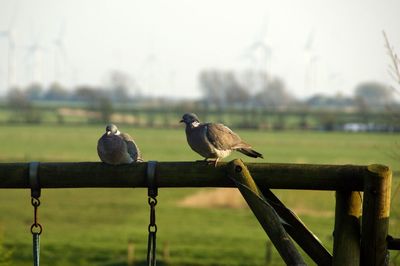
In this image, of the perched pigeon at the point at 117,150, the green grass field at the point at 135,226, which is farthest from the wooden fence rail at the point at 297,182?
the green grass field at the point at 135,226

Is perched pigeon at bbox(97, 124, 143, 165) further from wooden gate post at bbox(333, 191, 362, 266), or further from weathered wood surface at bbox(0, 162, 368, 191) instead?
wooden gate post at bbox(333, 191, 362, 266)

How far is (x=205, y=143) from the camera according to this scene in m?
5.32

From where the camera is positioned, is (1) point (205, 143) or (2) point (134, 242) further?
(2) point (134, 242)

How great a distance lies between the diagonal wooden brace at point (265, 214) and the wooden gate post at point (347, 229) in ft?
0.67

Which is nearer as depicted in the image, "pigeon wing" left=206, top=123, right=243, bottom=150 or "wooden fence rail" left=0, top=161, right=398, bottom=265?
"wooden fence rail" left=0, top=161, right=398, bottom=265

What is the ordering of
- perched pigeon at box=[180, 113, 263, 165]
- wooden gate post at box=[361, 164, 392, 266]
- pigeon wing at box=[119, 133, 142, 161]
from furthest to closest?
perched pigeon at box=[180, 113, 263, 165]
pigeon wing at box=[119, 133, 142, 161]
wooden gate post at box=[361, 164, 392, 266]

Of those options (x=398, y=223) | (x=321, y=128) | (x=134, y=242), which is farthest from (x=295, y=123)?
(x=398, y=223)

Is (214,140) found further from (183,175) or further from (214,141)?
(183,175)

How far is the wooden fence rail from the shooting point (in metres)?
3.73

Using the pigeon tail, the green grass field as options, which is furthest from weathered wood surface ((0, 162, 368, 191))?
the green grass field

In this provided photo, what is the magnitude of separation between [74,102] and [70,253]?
140 m

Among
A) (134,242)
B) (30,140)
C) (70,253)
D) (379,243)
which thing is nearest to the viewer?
(379,243)

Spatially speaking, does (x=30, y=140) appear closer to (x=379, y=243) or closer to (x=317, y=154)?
(x=317, y=154)

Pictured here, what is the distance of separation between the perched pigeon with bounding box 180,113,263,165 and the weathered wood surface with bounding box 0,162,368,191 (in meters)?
1.02
